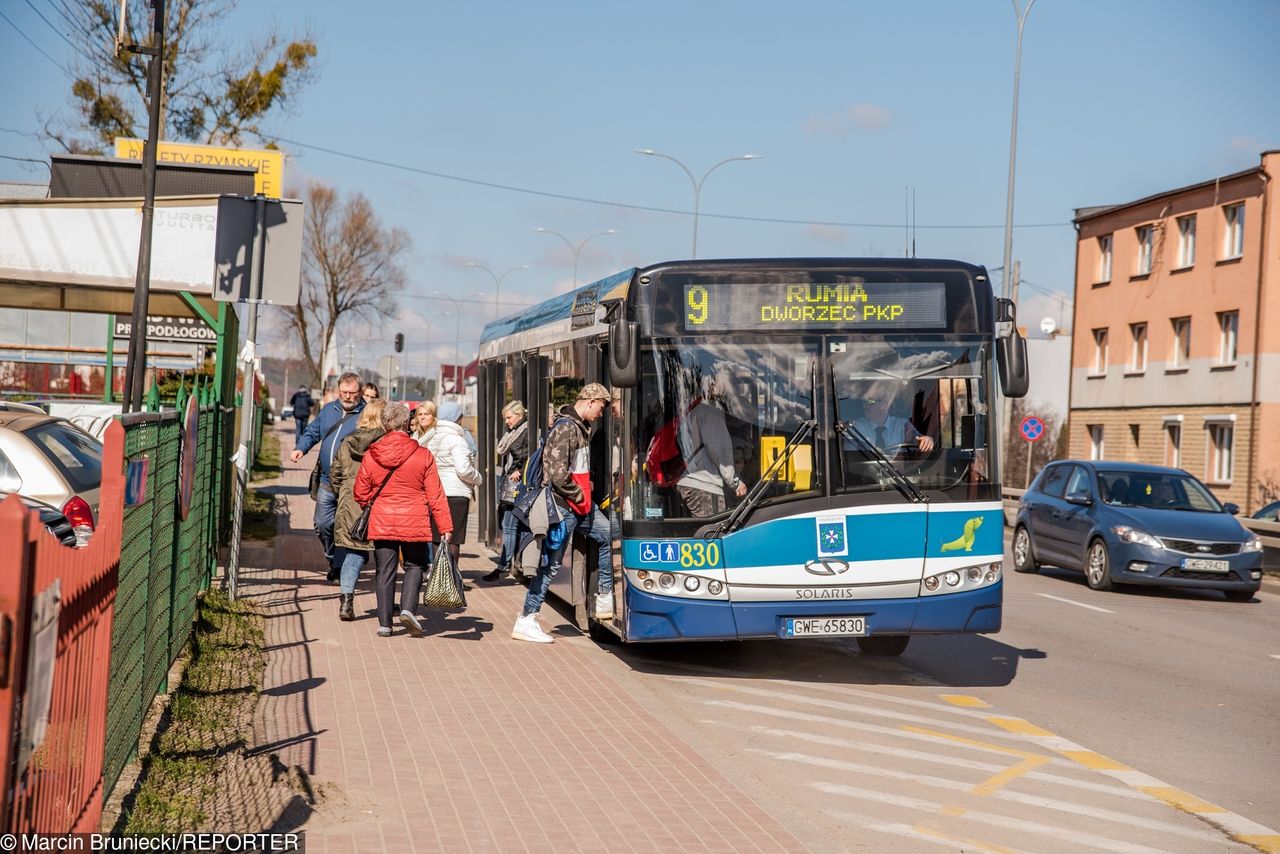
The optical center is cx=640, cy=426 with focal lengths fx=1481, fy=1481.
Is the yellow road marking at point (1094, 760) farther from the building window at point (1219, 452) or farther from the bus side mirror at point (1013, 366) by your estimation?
the building window at point (1219, 452)

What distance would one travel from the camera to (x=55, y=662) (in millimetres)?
3719

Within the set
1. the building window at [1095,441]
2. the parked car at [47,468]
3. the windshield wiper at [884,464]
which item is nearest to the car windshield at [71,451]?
the parked car at [47,468]

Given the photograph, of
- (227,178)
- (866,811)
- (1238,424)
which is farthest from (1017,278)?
(866,811)

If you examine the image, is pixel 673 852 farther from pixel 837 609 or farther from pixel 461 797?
pixel 837 609

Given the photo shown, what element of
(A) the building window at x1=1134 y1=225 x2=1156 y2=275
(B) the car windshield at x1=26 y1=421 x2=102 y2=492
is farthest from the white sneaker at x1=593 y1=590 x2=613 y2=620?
(A) the building window at x1=1134 y1=225 x2=1156 y2=275

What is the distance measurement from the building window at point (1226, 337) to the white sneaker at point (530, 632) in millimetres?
34730

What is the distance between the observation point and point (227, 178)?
1750 cm

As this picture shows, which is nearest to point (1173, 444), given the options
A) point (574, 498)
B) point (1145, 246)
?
point (1145, 246)

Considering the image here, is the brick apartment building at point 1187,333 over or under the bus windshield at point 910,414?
over

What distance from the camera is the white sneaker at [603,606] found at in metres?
11.0

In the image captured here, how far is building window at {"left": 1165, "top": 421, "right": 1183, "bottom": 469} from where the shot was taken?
4344 centimetres

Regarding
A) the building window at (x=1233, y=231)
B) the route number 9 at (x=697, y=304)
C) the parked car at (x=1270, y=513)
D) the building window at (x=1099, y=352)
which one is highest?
the building window at (x=1233, y=231)

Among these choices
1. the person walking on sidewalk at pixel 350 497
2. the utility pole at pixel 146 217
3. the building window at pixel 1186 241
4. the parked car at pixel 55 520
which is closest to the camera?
the parked car at pixel 55 520

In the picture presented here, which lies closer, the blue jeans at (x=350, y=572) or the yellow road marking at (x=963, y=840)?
the yellow road marking at (x=963, y=840)
